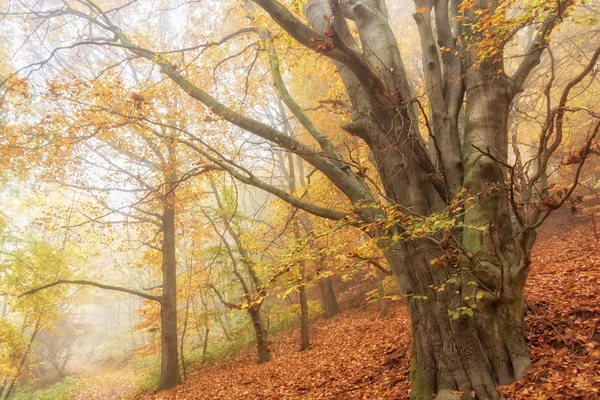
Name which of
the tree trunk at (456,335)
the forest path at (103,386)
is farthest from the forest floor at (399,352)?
the forest path at (103,386)

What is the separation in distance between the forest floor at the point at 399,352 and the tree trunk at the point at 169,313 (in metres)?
0.52

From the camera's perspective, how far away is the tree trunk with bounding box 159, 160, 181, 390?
957 centimetres

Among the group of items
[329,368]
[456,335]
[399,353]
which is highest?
[456,335]

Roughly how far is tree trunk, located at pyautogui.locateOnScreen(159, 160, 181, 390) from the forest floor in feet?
1.72

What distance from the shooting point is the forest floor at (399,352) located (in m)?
3.22

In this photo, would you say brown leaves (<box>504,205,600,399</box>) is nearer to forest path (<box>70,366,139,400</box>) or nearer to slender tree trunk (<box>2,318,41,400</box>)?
forest path (<box>70,366,139,400</box>)

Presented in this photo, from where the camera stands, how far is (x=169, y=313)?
9930mm

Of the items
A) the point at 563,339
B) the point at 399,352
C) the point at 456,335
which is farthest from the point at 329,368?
the point at 563,339

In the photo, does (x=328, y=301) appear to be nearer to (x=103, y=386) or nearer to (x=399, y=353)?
(x=399, y=353)

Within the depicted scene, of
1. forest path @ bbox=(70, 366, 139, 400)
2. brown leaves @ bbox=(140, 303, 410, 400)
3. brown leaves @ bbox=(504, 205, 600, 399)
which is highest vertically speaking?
brown leaves @ bbox=(504, 205, 600, 399)

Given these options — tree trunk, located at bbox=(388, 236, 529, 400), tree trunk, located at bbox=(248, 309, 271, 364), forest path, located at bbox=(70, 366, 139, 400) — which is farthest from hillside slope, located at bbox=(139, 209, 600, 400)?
forest path, located at bbox=(70, 366, 139, 400)

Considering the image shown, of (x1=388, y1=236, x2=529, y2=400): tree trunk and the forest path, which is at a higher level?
(x1=388, y1=236, x2=529, y2=400): tree trunk

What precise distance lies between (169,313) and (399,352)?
23.9 ft

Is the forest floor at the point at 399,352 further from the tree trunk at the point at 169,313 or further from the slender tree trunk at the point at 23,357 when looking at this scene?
the slender tree trunk at the point at 23,357
